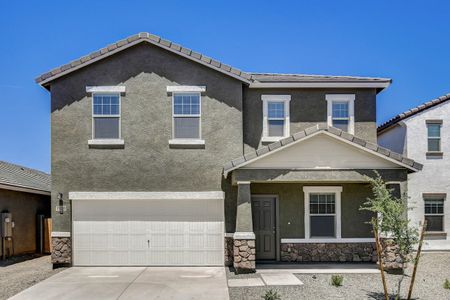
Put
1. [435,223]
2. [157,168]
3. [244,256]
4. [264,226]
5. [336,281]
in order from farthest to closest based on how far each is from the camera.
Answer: [435,223] < [264,226] < [157,168] < [244,256] < [336,281]

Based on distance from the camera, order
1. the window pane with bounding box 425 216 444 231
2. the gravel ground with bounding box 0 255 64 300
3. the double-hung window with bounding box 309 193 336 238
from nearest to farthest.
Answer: the gravel ground with bounding box 0 255 64 300 → the double-hung window with bounding box 309 193 336 238 → the window pane with bounding box 425 216 444 231

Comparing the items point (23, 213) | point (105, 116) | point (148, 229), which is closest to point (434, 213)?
point (148, 229)

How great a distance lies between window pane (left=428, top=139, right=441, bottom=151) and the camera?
1705cm

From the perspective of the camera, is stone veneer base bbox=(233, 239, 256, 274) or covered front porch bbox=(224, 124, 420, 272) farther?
covered front porch bbox=(224, 124, 420, 272)

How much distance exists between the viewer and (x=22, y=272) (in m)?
12.9

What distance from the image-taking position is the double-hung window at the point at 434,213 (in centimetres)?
1672

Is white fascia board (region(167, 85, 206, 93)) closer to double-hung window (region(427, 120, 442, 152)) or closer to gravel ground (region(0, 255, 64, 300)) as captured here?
gravel ground (region(0, 255, 64, 300))

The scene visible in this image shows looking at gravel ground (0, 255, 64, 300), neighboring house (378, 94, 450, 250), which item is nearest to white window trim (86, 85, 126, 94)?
gravel ground (0, 255, 64, 300)

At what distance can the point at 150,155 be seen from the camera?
13.5 meters

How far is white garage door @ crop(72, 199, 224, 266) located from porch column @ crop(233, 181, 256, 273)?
1.41m

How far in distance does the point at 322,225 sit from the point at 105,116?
8898mm

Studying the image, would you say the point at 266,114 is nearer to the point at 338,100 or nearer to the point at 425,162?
the point at 338,100

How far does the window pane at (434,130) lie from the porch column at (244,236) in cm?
993

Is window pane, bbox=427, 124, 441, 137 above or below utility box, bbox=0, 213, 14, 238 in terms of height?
above
